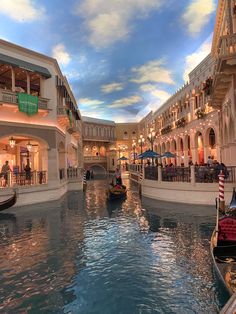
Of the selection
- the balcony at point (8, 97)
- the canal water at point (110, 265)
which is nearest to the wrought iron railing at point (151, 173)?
the canal water at point (110, 265)

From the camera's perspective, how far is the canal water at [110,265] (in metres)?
4.76

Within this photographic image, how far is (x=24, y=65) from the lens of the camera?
14266 millimetres

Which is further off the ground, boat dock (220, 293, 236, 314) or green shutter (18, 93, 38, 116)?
green shutter (18, 93, 38, 116)

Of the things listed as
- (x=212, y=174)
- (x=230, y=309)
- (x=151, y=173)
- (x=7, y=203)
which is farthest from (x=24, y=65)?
(x=230, y=309)

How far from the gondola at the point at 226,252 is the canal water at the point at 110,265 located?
37 cm

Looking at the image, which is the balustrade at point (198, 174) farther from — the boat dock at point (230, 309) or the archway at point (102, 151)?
the archway at point (102, 151)

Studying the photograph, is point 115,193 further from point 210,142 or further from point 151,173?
point 210,142

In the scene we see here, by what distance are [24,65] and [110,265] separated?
37.5ft

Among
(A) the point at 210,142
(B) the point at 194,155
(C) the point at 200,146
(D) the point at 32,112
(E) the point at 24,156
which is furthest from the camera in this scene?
(C) the point at 200,146

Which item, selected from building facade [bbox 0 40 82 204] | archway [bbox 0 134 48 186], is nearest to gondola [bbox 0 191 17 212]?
building facade [bbox 0 40 82 204]

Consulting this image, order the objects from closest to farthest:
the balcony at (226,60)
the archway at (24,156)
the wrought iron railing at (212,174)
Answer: the balcony at (226,60)
the wrought iron railing at (212,174)
the archway at (24,156)

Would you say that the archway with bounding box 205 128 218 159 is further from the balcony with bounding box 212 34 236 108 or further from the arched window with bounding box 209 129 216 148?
the balcony with bounding box 212 34 236 108

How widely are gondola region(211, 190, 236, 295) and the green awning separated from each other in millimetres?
11670

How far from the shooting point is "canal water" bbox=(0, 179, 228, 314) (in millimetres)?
4758
